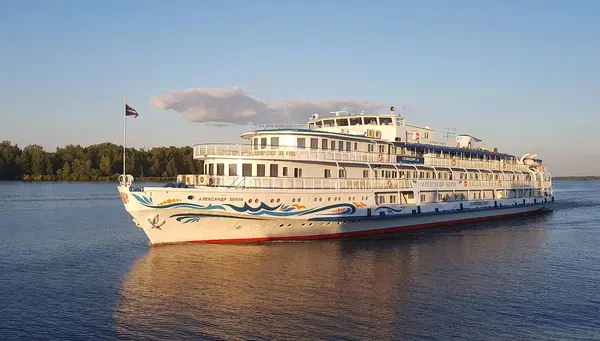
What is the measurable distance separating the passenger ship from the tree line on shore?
106906 millimetres

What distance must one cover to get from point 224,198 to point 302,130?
8277 millimetres

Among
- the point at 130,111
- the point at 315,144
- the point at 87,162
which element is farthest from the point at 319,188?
the point at 87,162

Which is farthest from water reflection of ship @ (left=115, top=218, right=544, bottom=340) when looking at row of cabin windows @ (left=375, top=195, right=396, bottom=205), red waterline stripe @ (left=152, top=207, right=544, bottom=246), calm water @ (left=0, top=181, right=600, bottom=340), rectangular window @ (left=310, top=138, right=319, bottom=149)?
rectangular window @ (left=310, top=138, right=319, bottom=149)

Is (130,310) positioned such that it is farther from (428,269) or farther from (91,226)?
(91,226)

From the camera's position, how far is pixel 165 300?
2139cm

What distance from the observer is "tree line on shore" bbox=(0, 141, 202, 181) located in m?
139

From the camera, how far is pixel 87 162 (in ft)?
459

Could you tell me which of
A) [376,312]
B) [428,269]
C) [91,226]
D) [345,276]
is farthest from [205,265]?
[91,226]

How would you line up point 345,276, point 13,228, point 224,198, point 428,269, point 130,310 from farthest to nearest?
point 13,228, point 224,198, point 428,269, point 345,276, point 130,310

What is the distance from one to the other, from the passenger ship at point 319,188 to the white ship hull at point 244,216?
0.06 m

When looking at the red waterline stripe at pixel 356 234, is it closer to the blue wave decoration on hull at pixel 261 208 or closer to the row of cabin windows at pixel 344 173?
the blue wave decoration on hull at pixel 261 208

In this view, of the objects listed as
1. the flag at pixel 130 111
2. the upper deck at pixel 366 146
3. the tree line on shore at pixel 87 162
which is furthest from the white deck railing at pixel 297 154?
the tree line on shore at pixel 87 162

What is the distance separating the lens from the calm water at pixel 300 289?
60.0 feet

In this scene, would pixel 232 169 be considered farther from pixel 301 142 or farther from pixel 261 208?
pixel 301 142
